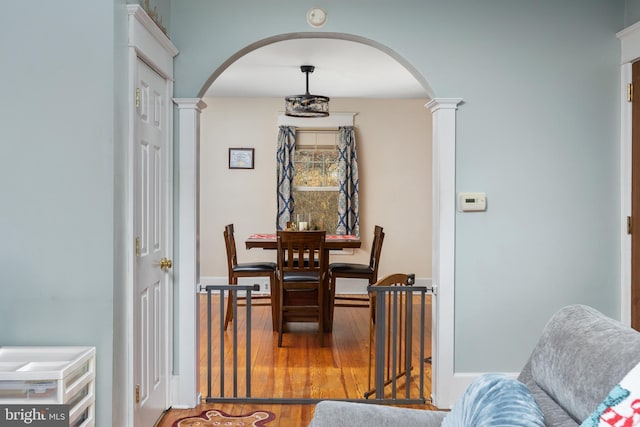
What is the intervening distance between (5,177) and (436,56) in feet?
7.46

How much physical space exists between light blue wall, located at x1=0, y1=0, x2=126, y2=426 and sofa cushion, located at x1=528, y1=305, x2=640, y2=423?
64.7 inches

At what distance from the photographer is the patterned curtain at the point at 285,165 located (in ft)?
23.8

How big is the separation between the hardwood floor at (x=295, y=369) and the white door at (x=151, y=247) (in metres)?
0.30

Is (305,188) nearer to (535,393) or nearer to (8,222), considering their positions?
(8,222)

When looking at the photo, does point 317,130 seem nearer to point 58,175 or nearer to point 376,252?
point 376,252

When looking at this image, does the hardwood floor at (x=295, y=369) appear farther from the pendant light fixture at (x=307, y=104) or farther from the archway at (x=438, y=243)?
the pendant light fixture at (x=307, y=104)

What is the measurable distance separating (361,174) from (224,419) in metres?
4.63

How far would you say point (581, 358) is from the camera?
138 centimetres

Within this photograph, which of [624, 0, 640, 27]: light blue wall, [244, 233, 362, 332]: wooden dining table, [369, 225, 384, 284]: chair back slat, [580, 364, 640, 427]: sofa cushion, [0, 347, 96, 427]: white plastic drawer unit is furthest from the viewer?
[369, 225, 384, 284]: chair back slat

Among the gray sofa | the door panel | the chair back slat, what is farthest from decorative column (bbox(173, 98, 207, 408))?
the chair back slat

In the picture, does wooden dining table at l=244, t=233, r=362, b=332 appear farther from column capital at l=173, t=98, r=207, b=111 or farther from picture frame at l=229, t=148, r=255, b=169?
column capital at l=173, t=98, r=207, b=111

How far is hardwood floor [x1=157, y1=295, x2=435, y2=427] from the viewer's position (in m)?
3.35

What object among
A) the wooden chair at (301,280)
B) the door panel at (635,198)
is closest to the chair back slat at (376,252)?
the wooden chair at (301,280)

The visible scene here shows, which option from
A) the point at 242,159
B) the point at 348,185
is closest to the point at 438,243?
the point at 348,185
